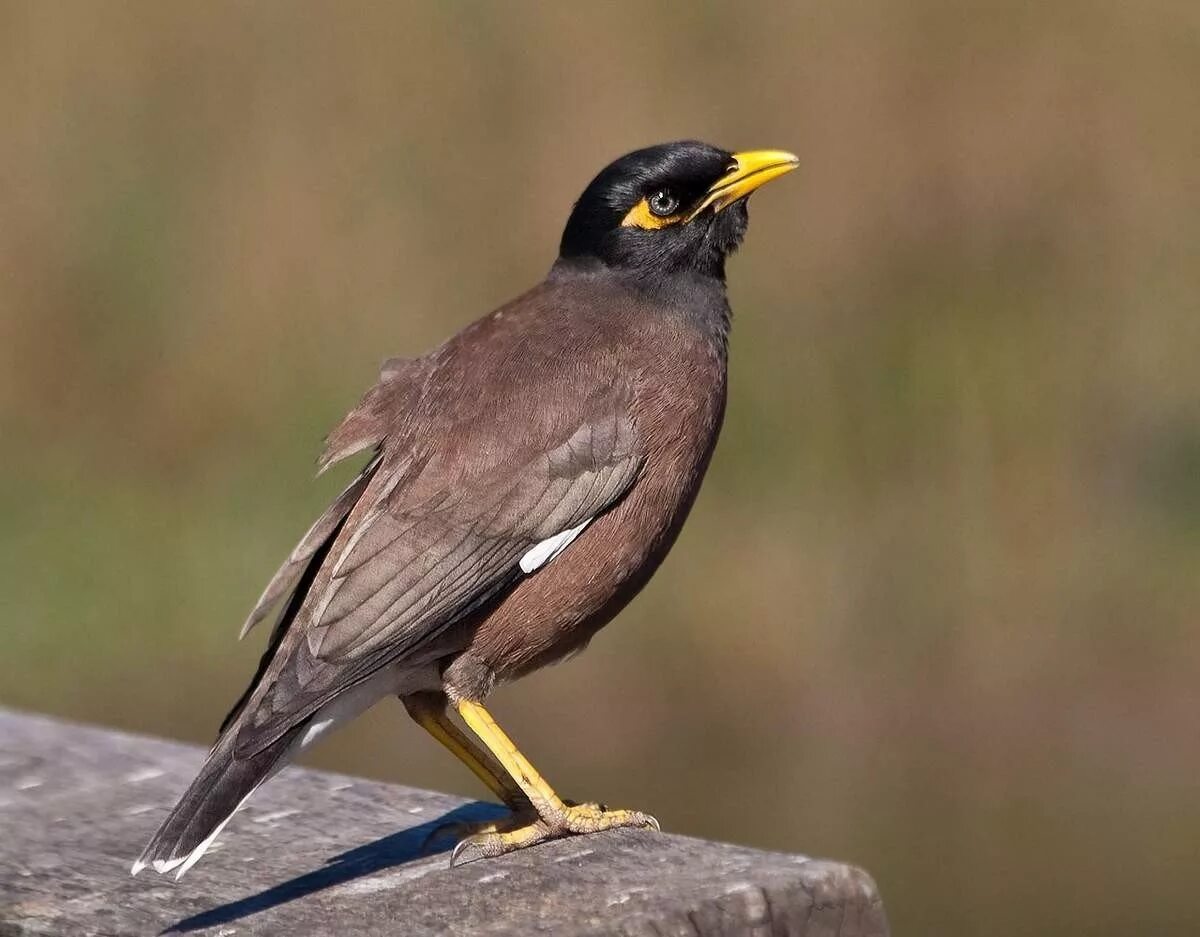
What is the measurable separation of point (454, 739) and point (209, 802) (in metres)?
1.10

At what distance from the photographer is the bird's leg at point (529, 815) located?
4297mm

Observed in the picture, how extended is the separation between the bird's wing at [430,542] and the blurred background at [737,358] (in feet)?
12.2

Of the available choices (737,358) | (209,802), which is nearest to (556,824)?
(209,802)

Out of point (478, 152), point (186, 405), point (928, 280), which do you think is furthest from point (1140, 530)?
point (186, 405)

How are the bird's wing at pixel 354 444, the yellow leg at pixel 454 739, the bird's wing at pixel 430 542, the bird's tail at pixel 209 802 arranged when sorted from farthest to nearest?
the yellow leg at pixel 454 739, the bird's wing at pixel 354 444, the bird's wing at pixel 430 542, the bird's tail at pixel 209 802

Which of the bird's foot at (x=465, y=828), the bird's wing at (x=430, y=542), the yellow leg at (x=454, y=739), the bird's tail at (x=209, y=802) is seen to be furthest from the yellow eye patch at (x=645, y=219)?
the bird's tail at (x=209, y=802)

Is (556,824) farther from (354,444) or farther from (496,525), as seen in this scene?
(354,444)

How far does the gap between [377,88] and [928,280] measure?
2.98 m

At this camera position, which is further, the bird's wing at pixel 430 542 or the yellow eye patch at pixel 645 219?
the yellow eye patch at pixel 645 219

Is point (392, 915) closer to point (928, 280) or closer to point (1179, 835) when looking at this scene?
point (1179, 835)

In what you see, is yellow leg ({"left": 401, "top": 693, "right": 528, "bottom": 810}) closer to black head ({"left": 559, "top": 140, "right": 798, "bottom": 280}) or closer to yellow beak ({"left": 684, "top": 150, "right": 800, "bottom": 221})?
black head ({"left": 559, "top": 140, "right": 798, "bottom": 280})

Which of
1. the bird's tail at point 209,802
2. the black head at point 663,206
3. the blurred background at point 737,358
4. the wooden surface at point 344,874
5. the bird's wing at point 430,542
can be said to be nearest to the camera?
the wooden surface at point 344,874

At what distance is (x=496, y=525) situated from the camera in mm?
4828

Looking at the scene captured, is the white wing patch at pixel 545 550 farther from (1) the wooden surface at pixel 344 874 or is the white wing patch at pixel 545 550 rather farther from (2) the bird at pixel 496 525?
(1) the wooden surface at pixel 344 874
